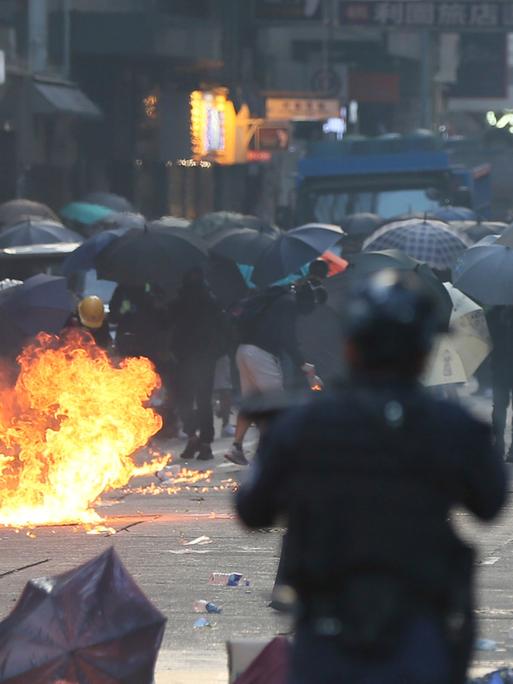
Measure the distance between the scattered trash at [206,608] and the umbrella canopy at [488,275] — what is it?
21.3 ft

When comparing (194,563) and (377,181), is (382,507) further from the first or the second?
(377,181)

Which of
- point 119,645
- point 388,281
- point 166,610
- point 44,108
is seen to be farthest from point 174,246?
point 44,108

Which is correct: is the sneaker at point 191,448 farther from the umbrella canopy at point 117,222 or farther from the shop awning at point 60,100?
the shop awning at point 60,100

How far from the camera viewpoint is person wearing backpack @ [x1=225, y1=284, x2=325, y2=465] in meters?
14.5

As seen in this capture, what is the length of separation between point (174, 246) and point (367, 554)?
14.0m

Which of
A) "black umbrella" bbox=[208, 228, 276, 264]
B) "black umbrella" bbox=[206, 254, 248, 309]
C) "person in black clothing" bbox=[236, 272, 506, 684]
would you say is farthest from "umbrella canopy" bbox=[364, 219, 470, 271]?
"person in black clothing" bbox=[236, 272, 506, 684]

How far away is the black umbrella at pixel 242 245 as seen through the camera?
20.2m

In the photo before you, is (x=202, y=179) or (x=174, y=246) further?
(x=202, y=179)

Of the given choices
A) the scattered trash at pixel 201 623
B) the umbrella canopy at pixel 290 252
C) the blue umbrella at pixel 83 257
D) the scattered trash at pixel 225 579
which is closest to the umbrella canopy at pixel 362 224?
the umbrella canopy at pixel 290 252

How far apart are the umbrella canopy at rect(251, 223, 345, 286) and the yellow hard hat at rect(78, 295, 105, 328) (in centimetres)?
292

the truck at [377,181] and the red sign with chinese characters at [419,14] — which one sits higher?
the red sign with chinese characters at [419,14]

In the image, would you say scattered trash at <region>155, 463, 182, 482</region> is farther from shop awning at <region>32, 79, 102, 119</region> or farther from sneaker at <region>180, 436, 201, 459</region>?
shop awning at <region>32, 79, 102, 119</region>

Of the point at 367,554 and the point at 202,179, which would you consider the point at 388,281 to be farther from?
the point at 202,179

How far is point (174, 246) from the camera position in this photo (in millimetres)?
17781
